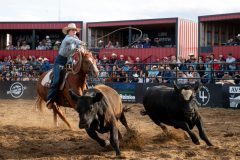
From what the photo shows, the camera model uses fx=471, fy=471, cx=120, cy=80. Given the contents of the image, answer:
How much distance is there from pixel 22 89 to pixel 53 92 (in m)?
9.40

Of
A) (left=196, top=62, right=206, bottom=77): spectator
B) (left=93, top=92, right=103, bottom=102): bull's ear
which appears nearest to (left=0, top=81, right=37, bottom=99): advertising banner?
(left=196, top=62, right=206, bottom=77): spectator

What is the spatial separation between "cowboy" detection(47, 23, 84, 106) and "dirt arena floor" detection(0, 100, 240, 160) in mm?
755

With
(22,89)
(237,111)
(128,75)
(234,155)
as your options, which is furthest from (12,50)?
(234,155)

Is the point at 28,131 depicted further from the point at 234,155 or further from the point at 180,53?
the point at 180,53

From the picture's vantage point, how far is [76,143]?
277 inches

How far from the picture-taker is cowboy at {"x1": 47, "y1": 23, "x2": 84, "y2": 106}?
8.42 meters

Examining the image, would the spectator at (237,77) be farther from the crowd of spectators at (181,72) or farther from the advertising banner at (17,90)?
Answer: the advertising banner at (17,90)

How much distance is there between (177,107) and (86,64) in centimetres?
210

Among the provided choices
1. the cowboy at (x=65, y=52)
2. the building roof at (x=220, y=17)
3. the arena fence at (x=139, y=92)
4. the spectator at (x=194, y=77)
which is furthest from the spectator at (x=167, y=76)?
the cowboy at (x=65, y=52)

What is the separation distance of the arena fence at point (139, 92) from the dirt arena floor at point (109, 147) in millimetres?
3495

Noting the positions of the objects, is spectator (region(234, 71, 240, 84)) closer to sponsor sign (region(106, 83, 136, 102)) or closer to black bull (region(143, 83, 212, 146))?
sponsor sign (region(106, 83, 136, 102))

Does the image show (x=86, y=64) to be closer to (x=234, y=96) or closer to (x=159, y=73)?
(x=234, y=96)

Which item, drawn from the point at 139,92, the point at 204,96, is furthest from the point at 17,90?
the point at 204,96

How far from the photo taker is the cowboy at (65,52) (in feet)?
27.6
